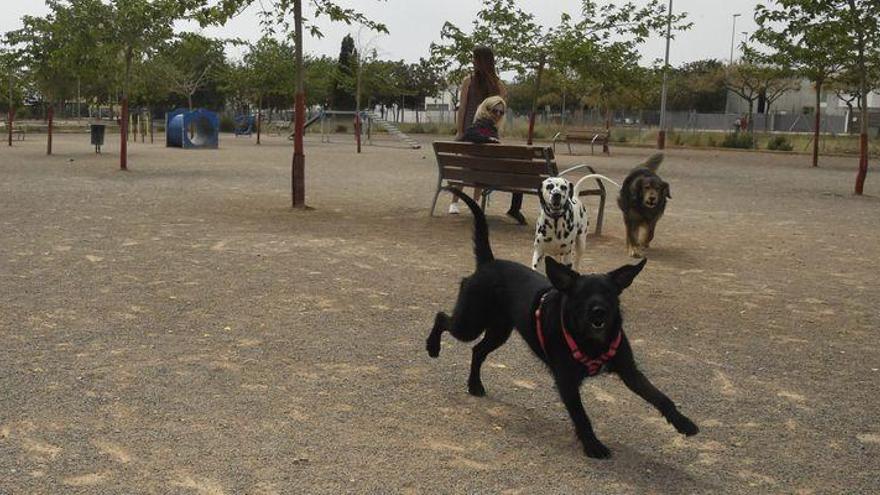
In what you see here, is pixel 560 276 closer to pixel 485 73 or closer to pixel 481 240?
pixel 481 240

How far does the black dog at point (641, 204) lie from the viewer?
8336mm

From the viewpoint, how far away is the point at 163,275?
7.20 meters

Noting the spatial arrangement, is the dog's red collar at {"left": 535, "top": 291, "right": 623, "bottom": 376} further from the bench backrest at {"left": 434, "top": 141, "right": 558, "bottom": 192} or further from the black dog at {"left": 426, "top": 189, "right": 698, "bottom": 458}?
the bench backrest at {"left": 434, "top": 141, "right": 558, "bottom": 192}

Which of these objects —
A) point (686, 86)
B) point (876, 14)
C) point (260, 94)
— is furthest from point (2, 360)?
point (686, 86)

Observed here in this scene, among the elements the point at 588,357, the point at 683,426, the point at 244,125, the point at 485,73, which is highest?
the point at 485,73

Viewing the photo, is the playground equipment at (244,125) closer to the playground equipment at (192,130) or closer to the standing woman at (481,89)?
the playground equipment at (192,130)

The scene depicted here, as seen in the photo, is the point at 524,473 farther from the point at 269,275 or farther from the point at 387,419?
the point at 269,275

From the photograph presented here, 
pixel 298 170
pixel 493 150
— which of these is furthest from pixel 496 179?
pixel 298 170

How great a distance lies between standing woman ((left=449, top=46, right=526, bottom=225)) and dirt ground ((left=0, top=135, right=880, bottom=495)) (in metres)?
0.72

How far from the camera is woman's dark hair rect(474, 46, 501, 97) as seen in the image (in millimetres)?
10633

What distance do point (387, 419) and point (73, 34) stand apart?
1707 cm

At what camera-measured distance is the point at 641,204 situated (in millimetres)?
8398

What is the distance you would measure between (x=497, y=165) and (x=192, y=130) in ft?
88.6

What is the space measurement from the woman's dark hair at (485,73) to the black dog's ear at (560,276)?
748 centimetres
